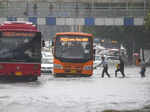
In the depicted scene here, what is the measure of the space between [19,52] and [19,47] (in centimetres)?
25

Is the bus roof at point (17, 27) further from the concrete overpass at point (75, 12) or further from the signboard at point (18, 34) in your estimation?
the concrete overpass at point (75, 12)

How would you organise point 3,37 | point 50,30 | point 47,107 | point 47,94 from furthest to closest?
1. point 50,30
2. point 3,37
3. point 47,94
4. point 47,107

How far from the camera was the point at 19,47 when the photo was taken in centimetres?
2489

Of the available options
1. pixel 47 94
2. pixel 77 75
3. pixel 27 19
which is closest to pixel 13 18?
pixel 27 19

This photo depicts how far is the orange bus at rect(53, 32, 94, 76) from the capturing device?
3123cm

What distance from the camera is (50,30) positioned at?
108500 millimetres

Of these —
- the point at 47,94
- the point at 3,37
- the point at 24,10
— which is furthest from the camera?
the point at 24,10

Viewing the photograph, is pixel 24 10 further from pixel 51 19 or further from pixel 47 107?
pixel 47 107

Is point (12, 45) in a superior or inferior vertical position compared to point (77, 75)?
superior

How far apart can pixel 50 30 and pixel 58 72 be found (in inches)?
3042

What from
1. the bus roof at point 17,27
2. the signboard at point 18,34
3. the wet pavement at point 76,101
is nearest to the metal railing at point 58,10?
the bus roof at point 17,27

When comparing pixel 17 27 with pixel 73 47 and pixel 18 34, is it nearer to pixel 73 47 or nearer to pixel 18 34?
pixel 18 34

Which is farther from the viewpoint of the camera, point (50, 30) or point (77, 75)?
point (50, 30)

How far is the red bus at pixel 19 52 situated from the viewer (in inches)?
971
